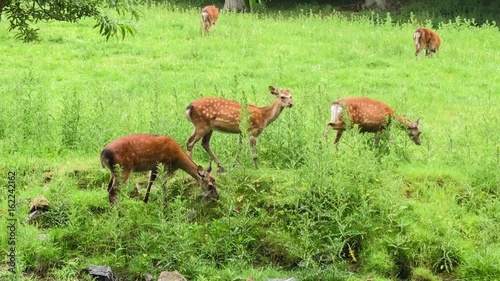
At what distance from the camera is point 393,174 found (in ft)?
31.6

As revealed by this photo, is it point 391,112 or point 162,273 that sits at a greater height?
point 391,112

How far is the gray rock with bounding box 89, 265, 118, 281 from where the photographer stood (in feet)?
26.9

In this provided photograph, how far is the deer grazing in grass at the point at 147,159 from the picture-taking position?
8750 millimetres

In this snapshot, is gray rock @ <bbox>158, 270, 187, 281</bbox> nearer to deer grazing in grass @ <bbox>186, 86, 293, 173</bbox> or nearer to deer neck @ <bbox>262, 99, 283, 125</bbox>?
deer grazing in grass @ <bbox>186, 86, 293, 173</bbox>

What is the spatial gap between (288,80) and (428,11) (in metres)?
16.3

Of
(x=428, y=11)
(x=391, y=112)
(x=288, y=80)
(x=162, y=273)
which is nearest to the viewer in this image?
(x=162, y=273)

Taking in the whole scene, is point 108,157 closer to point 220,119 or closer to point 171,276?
point 171,276

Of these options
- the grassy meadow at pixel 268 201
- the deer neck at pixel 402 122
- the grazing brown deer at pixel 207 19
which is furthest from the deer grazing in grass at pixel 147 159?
the grazing brown deer at pixel 207 19

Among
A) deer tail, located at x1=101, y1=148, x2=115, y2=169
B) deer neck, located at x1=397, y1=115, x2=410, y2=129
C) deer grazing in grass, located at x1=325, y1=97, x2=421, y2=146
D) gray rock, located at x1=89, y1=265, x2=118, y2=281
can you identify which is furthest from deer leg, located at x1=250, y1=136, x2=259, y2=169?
gray rock, located at x1=89, y1=265, x2=118, y2=281

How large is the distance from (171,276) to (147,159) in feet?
4.74

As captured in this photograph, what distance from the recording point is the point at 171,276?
8203mm

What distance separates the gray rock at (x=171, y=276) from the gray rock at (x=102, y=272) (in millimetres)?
528

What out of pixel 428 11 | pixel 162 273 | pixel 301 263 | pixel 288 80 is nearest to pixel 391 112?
pixel 301 263

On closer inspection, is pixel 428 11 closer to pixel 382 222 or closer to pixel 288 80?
pixel 288 80
